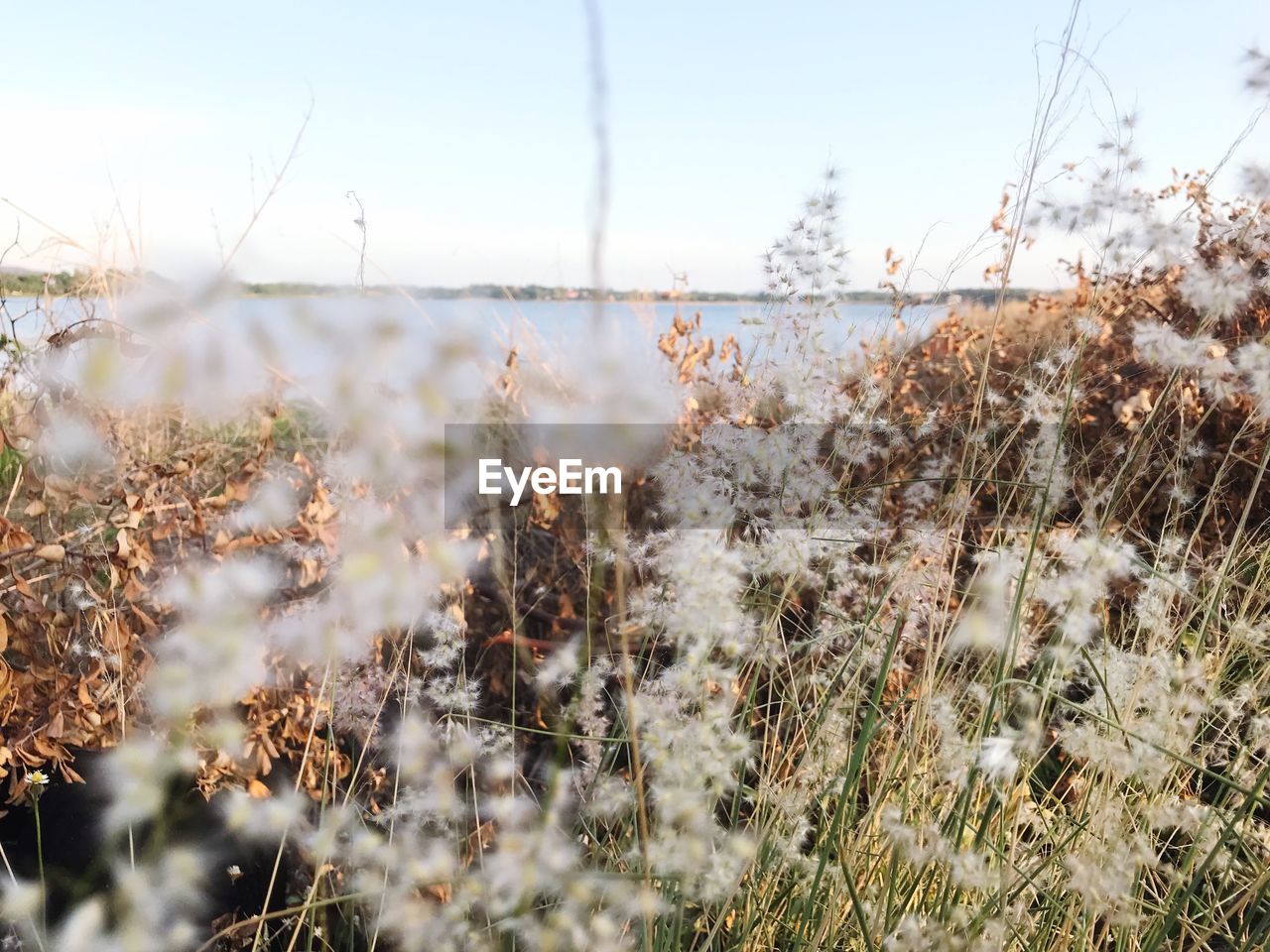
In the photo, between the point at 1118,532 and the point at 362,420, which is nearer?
the point at 362,420

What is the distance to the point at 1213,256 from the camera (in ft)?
7.19

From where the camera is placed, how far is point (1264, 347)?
1.25 metres

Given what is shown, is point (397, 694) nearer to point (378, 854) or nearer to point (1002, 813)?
point (378, 854)

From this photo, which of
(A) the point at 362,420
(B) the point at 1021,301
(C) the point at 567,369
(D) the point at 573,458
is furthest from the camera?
(B) the point at 1021,301

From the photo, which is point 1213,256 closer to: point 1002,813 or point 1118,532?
point 1118,532

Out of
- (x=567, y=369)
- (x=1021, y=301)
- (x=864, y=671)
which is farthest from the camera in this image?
(x=1021, y=301)

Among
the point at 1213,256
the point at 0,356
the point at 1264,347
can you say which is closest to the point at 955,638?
the point at 1264,347

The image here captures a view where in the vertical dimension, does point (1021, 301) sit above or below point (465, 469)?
above

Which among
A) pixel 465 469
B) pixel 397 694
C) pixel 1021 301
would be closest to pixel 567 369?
pixel 465 469

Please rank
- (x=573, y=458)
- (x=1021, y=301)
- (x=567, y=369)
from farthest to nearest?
(x=1021, y=301)
(x=567, y=369)
(x=573, y=458)

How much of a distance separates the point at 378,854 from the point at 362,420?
0.58m

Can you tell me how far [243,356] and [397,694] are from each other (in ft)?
2.47

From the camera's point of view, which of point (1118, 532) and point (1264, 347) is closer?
point (1264, 347)

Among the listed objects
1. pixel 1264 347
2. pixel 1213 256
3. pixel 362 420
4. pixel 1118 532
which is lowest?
pixel 1118 532
